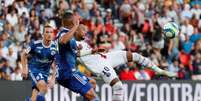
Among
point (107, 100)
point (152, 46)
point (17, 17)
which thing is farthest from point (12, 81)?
point (152, 46)

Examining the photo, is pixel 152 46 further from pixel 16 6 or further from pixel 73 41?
pixel 73 41

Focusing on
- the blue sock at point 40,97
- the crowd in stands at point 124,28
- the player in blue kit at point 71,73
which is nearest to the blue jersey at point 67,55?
the player in blue kit at point 71,73

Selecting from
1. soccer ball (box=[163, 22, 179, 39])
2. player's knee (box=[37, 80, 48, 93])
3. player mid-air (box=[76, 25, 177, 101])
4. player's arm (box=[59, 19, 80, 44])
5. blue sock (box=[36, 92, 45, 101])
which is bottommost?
blue sock (box=[36, 92, 45, 101])

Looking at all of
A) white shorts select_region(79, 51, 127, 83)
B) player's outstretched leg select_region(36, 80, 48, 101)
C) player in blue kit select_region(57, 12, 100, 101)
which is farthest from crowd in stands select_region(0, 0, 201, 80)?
player in blue kit select_region(57, 12, 100, 101)

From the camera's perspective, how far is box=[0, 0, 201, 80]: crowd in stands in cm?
2234

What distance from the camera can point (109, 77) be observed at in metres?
17.5

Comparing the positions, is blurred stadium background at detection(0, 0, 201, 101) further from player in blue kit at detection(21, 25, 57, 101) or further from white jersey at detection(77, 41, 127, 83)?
player in blue kit at detection(21, 25, 57, 101)

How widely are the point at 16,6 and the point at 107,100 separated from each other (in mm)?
5117

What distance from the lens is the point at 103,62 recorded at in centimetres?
1795

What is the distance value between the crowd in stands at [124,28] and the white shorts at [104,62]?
3.40m

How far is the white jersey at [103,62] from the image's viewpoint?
17.6m

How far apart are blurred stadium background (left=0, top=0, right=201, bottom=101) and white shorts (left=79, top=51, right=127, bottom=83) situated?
171 cm

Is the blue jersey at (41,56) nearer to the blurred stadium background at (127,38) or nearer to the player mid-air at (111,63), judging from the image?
the player mid-air at (111,63)

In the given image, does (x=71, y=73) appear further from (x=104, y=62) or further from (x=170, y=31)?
(x=170, y=31)
